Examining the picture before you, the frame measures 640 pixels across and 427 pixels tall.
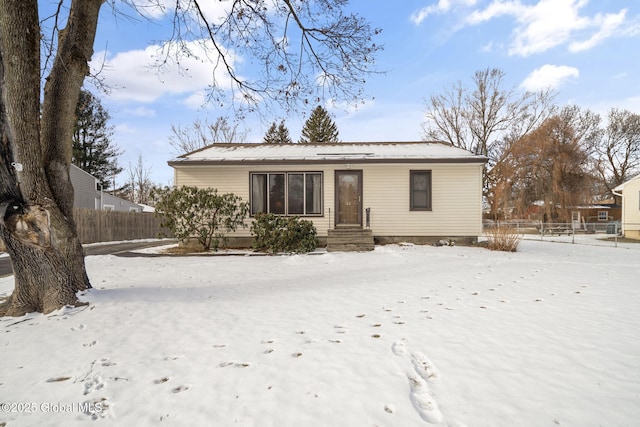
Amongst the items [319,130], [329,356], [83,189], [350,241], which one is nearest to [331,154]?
[350,241]

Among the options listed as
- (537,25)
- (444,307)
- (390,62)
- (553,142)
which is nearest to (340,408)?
(444,307)

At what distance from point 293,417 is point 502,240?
407 inches

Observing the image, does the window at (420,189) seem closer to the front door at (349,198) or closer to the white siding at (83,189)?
the front door at (349,198)

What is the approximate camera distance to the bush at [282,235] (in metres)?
9.23

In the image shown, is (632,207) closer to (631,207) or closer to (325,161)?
(631,207)

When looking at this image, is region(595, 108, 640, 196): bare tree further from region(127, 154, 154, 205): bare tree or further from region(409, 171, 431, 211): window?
region(127, 154, 154, 205): bare tree

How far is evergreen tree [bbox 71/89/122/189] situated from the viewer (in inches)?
1064

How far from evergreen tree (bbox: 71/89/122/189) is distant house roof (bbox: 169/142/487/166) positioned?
2271 cm

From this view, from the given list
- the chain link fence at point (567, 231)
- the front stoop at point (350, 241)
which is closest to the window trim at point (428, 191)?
the front stoop at point (350, 241)

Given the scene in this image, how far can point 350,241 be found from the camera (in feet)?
31.4

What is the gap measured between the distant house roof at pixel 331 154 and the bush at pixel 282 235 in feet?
7.22

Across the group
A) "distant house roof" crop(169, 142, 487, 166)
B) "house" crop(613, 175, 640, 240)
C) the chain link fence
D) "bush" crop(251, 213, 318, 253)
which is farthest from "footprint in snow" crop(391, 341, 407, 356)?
"house" crop(613, 175, 640, 240)

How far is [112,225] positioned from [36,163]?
14574 millimetres

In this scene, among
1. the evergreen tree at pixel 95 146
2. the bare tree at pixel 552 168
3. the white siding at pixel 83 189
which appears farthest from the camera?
the evergreen tree at pixel 95 146
